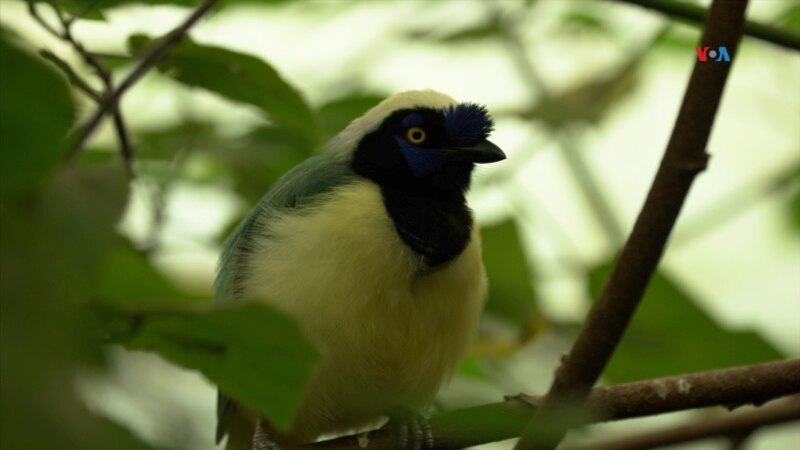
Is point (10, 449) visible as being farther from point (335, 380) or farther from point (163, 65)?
point (335, 380)

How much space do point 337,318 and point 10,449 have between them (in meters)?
2.29

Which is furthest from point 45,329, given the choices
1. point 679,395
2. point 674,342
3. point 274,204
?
point 274,204

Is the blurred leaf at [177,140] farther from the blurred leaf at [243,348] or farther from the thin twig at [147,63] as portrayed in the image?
the blurred leaf at [243,348]

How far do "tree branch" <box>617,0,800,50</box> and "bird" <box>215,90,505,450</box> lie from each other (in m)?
1.16

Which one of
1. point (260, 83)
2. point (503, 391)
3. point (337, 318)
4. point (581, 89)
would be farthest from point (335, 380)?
point (581, 89)

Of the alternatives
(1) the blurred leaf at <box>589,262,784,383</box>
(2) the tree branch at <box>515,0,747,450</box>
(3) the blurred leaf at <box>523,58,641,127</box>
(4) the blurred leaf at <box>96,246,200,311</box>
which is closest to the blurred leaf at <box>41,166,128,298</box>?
(4) the blurred leaf at <box>96,246,200,311</box>

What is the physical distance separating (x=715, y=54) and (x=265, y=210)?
1.88 m

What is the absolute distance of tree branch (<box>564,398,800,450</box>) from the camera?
216 centimetres

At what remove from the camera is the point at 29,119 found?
104 centimetres

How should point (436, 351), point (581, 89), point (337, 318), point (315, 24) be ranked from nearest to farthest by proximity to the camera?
point (337, 318), point (436, 351), point (581, 89), point (315, 24)

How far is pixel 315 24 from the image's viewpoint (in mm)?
4594

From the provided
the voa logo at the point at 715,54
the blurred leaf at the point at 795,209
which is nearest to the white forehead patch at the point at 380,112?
the blurred leaf at the point at 795,209

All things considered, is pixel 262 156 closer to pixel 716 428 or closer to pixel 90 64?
pixel 90 64

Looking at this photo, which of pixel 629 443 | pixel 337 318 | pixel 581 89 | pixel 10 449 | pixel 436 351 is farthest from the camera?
pixel 581 89
